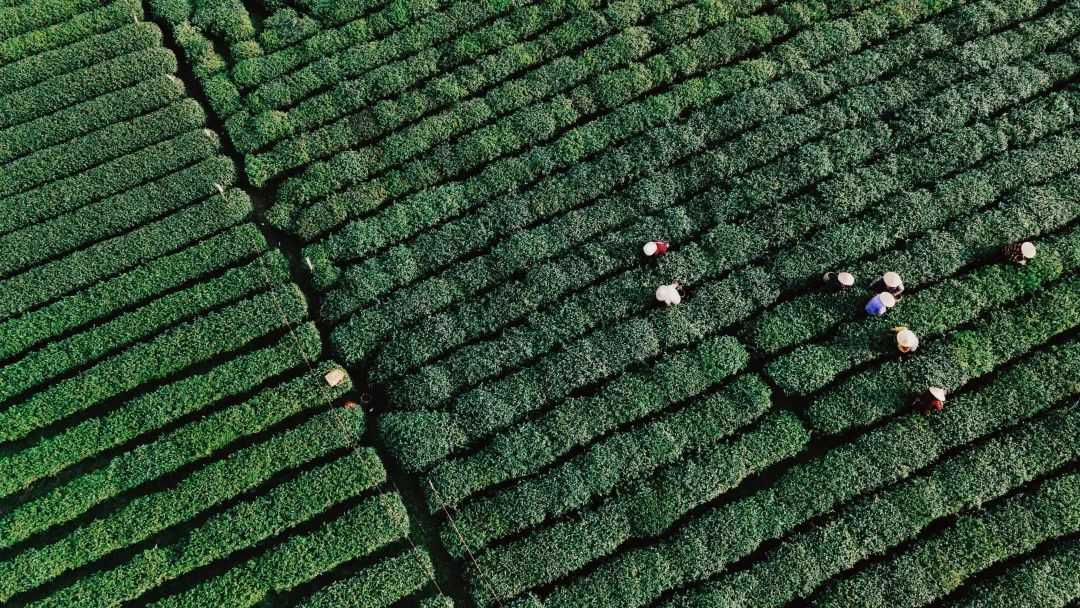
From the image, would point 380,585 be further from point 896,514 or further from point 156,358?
point 896,514

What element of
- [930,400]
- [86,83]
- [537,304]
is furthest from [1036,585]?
[86,83]

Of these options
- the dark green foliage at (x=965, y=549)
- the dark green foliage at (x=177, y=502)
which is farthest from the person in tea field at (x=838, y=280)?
the dark green foliage at (x=177, y=502)

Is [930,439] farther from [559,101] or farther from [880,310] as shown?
[559,101]

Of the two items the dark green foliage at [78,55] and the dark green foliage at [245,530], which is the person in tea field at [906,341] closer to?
the dark green foliage at [245,530]

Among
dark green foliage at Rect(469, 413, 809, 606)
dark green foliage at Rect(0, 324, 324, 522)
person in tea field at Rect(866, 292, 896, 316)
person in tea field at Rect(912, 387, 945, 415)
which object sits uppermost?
dark green foliage at Rect(0, 324, 324, 522)

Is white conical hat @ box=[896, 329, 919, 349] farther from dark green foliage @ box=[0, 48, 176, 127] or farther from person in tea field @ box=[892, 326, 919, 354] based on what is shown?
dark green foliage @ box=[0, 48, 176, 127]

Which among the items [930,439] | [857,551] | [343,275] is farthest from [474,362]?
[930,439]

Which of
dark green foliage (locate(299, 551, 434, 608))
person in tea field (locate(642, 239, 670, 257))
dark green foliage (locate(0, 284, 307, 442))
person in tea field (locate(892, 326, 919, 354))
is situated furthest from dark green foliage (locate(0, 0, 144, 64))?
person in tea field (locate(892, 326, 919, 354))
